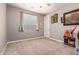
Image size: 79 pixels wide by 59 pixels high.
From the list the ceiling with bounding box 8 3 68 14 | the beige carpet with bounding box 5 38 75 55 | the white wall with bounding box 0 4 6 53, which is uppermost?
the ceiling with bounding box 8 3 68 14

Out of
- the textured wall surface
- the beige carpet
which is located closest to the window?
the textured wall surface

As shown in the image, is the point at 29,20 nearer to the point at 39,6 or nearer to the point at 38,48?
the point at 39,6

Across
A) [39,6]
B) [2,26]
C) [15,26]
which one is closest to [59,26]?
[39,6]

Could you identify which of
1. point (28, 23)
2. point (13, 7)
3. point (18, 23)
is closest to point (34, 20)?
point (28, 23)

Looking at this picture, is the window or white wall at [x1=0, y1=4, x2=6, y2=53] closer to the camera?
white wall at [x1=0, y1=4, x2=6, y2=53]

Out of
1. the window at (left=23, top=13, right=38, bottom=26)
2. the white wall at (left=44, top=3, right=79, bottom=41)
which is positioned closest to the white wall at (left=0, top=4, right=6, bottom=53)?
the window at (left=23, top=13, right=38, bottom=26)

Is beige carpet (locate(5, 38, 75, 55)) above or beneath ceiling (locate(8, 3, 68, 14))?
beneath

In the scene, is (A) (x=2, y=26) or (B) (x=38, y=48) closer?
(A) (x=2, y=26)

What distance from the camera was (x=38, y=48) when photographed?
147cm

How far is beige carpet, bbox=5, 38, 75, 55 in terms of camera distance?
1.38 metres

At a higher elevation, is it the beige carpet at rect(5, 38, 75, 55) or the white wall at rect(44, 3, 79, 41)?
the white wall at rect(44, 3, 79, 41)

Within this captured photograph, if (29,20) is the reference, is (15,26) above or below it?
below

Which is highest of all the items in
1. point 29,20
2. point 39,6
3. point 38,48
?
point 39,6

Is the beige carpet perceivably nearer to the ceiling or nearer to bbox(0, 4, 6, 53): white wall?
bbox(0, 4, 6, 53): white wall
